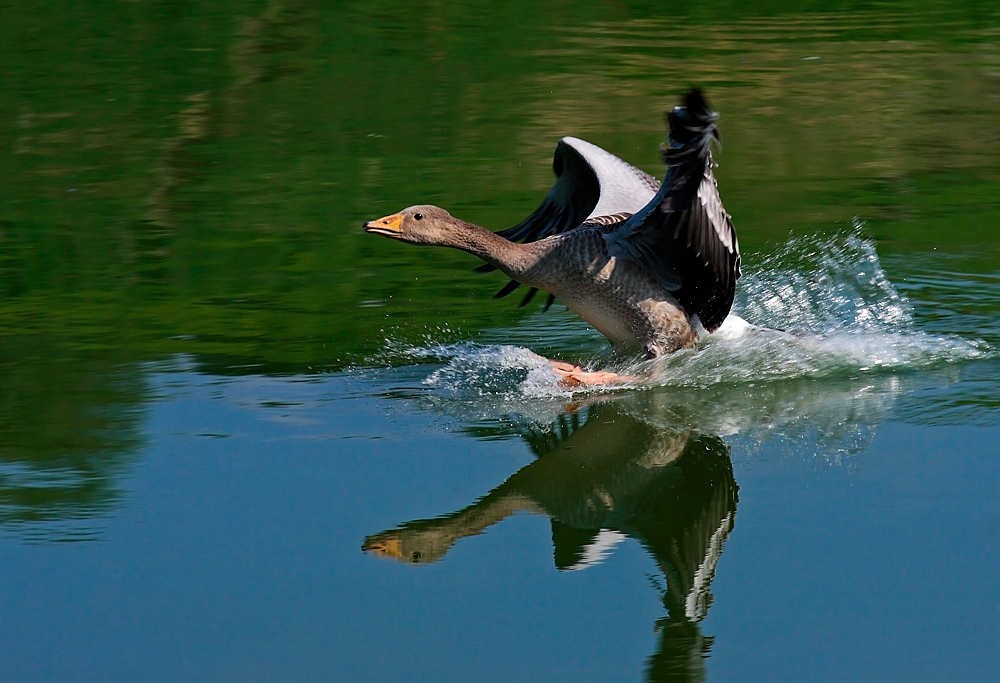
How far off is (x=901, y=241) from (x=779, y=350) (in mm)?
2656

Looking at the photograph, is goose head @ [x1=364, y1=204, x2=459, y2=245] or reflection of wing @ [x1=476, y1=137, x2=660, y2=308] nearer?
goose head @ [x1=364, y1=204, x2=459, y2=245]

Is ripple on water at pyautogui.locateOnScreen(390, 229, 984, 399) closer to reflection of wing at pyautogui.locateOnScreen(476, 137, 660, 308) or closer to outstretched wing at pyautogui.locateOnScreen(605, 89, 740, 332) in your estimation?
outstretched wing at pyautogui.locateOnScreen(605, 89, 740, 332)

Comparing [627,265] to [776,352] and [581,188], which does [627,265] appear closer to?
[776,352]

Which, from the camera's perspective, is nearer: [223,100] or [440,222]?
[440,222]

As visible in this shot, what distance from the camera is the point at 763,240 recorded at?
1066 centimetres

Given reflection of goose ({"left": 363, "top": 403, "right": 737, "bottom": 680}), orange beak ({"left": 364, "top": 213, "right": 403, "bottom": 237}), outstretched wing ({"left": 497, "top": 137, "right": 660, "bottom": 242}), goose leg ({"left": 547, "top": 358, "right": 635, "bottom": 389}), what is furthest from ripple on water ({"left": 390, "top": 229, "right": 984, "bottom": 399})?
outstretched wing ({"left": 497, "top": 137, "right": 660, "bottom": 242})

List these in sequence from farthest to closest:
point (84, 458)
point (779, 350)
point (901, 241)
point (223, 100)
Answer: point (223, 100) → point (901, 241) → point (779, 350) → point (84, 458)

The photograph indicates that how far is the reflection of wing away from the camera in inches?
364

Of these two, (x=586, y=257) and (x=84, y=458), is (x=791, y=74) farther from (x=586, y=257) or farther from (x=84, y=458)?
(x=84, y=458)

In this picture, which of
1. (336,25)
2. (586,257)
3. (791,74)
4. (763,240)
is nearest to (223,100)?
(336,25)

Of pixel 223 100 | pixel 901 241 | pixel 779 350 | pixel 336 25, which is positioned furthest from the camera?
pixel 336 25

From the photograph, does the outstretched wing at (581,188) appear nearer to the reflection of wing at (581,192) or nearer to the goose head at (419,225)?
the reflection of wing at (581,192)

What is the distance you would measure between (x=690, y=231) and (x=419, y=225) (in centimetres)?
156

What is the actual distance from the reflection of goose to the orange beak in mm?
1440
